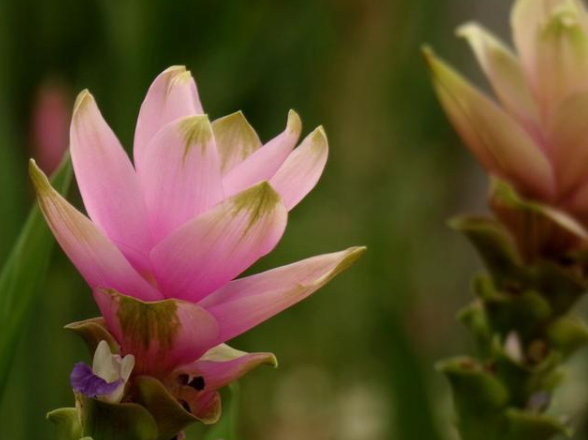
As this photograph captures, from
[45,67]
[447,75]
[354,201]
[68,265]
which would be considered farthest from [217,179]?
[354,201]

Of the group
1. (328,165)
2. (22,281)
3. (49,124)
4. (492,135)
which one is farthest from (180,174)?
(328,165)

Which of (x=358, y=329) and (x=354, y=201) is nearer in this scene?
(x=358, y=329)

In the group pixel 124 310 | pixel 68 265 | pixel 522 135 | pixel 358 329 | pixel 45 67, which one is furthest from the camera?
pixel 358 329

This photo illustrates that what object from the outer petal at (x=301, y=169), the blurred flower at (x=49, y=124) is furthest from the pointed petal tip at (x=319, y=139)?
the blurred flower at (x=49, y=124)

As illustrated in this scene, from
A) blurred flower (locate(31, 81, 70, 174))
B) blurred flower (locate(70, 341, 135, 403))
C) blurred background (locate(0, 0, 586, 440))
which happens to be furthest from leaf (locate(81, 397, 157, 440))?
blurred flower (locate(31, 81, 70, 174))

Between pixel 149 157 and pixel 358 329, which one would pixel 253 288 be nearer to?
pixel 149 157

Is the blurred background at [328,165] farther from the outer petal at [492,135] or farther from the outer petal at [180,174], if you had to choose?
the outer petal at [180,174]
